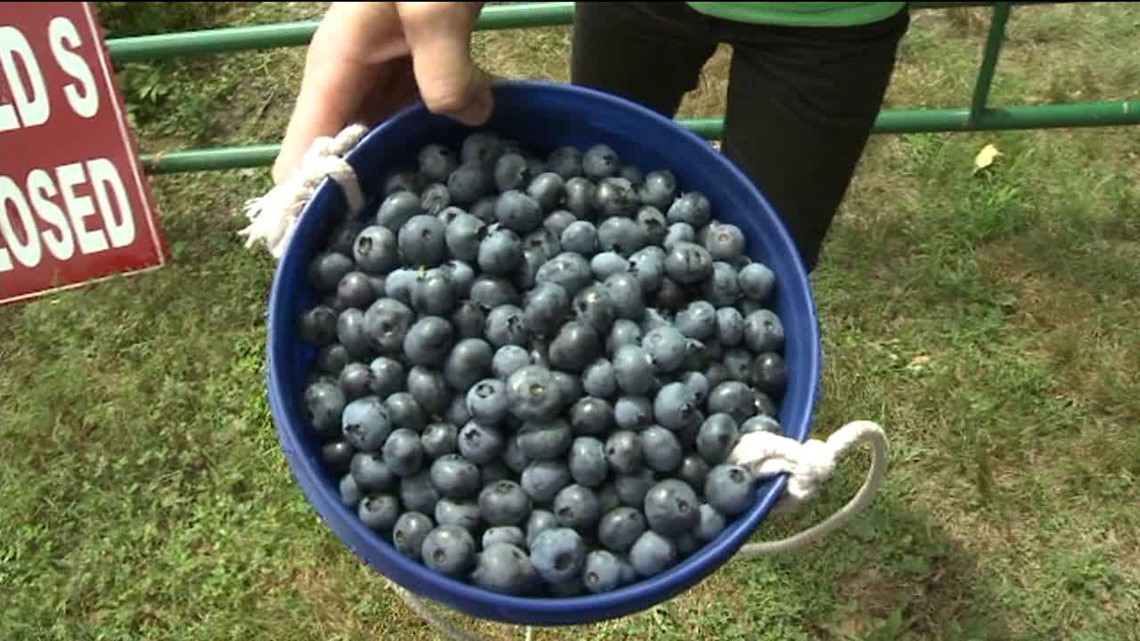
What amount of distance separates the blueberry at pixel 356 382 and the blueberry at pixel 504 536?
0.14 meters

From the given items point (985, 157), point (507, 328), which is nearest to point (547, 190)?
point (507, 328)

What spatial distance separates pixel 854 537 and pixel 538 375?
0.93m

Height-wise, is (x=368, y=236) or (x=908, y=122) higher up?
(x=368, y=236)

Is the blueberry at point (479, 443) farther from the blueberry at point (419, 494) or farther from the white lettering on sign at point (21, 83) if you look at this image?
the white lettering on sign at point (21, 83)

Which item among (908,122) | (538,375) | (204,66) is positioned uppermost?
(538,375)

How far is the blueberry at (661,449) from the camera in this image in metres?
0.97

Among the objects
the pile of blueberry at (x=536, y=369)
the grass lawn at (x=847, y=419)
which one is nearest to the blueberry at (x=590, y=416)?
the pile of blueberry at (x=536, y=369)

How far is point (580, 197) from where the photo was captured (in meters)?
1.06

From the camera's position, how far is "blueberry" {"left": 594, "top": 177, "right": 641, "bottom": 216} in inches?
41.8

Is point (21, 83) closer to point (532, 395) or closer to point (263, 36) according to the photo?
point (263, 36)

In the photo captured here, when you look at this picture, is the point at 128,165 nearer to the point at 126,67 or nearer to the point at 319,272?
the point at 126,67

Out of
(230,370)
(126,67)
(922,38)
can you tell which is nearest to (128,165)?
(230,370)

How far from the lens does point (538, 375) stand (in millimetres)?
968

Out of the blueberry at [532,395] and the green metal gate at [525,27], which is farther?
the green metal gate at [525,27]
